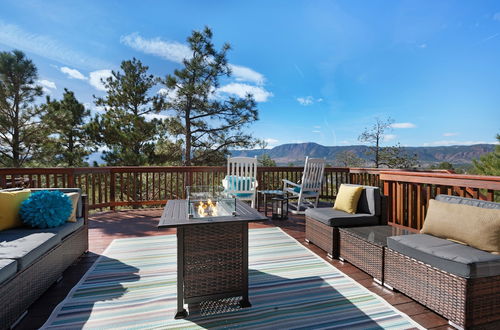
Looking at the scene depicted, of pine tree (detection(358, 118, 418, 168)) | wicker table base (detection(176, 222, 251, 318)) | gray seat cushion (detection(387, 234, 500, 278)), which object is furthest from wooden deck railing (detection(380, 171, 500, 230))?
pine tree (detection(358, 118, 418, 168))

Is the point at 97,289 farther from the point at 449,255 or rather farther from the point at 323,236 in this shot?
the point at 449,255

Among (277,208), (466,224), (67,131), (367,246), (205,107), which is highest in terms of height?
(205,107)

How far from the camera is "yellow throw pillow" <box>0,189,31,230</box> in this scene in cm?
224

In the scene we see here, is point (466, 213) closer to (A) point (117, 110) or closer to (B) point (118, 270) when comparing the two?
(B) point (118, 270)

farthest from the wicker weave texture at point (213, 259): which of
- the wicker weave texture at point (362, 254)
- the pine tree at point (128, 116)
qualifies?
the pine tree at point (128, 116)

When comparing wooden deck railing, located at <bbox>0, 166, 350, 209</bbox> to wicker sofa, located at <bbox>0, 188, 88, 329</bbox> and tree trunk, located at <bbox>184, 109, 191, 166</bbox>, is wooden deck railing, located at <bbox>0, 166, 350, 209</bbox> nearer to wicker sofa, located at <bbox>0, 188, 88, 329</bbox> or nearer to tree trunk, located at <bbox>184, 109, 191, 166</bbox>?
wicker sofa, located at <bbox>0, 188, 88, 329</bbox>

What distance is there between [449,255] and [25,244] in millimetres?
3026

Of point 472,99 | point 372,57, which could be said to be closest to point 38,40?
point 372,57

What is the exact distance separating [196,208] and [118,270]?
120 cm

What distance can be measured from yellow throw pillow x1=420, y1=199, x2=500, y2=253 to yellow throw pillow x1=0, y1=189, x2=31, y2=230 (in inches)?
146

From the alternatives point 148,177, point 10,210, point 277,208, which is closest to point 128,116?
point 148,177

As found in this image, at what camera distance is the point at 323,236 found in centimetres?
293

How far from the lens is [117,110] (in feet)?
35.1

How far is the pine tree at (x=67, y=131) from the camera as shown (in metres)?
9.67
